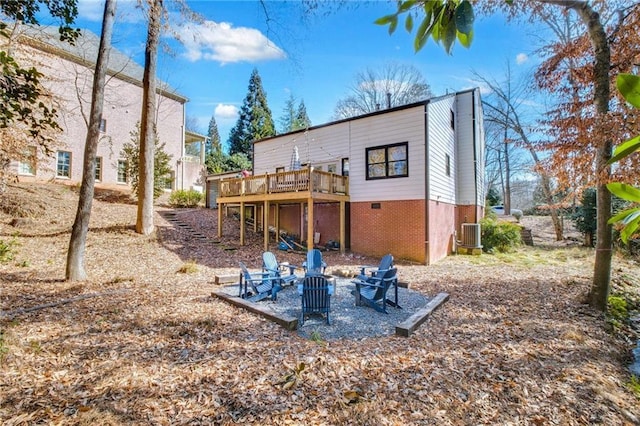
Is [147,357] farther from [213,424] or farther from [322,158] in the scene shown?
[322,158]

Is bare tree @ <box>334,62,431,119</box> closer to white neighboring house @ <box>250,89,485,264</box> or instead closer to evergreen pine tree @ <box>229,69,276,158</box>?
evergreen pine tree @ <box>229,69,276,158</box>

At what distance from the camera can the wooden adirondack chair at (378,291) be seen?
6402mm

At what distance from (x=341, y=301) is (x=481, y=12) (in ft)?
21.3

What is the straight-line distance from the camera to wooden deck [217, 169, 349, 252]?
1196 cm

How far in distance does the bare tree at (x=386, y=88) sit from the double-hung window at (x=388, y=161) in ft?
59.5

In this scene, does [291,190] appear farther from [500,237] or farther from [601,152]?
[500,237]

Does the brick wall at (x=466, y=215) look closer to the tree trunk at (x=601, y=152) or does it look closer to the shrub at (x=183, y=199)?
the tree trunk at (x=601, y=152)

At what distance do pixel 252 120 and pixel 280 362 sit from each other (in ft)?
123

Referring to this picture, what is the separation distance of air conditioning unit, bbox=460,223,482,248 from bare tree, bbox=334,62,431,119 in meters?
18.4

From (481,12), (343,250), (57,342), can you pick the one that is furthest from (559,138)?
(57,342)

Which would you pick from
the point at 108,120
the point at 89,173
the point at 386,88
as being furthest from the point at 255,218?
the point at 386,88

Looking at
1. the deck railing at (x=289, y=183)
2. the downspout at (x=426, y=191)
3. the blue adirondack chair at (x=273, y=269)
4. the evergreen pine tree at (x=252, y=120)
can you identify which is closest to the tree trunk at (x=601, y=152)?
the downspout at (x=426, y=191)

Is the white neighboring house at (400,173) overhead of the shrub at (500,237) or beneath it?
overhead

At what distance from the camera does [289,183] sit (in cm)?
1282
